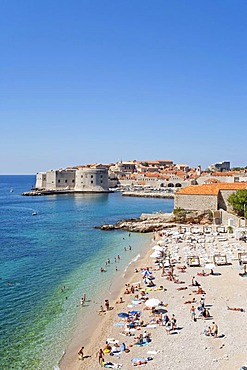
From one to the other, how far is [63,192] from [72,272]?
203ft

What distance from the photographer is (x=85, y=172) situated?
80875 mm

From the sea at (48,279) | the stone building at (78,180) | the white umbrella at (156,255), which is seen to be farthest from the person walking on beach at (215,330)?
the stone building at (78,180)

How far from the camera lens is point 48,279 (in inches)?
704

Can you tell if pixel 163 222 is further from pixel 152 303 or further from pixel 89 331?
pixel 89 331

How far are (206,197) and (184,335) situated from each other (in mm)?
23240

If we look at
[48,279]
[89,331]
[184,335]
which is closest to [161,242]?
[48,279]

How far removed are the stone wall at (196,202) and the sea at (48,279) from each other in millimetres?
7107

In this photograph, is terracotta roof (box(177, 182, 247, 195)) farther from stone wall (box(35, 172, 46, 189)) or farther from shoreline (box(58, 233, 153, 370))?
stone wall (box(35, 172, 46, 189))

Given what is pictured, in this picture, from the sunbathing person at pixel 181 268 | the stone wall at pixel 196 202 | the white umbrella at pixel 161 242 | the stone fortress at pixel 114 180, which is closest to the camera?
the sunbathing person at pixel 181 268

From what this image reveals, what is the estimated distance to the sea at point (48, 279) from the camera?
445 inches

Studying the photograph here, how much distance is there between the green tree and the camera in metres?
30.8

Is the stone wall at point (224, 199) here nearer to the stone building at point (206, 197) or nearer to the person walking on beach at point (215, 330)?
the stone building at point (206, 197)

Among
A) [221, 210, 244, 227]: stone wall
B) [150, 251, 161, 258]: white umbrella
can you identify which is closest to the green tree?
[221, 210, 244, 227]: stone wall

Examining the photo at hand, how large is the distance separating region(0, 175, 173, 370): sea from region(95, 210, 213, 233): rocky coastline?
1308 millimetres
